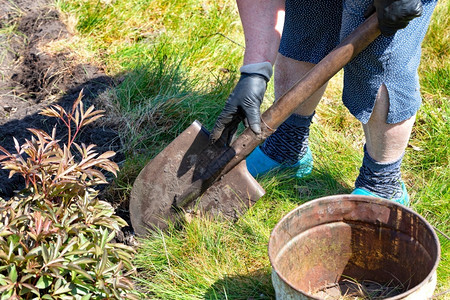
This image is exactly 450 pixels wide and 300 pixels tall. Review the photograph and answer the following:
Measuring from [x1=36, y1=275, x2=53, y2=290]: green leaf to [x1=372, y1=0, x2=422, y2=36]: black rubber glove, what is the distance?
1.54 metres

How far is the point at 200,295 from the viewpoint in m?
2.38

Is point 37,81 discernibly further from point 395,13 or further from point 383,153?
point 395,13

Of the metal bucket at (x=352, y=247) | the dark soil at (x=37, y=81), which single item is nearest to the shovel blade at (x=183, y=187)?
the dark soil at (x=37, y=81)

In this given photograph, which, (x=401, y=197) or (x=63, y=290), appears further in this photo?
(x=401, y=197)

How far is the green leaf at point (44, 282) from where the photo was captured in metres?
1.89

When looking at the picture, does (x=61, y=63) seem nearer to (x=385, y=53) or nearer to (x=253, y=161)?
(x=253, y=161)

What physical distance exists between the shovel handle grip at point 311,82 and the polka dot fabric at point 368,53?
0.07 meters

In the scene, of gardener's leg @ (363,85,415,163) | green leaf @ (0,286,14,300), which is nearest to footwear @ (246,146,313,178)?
gardener's leg @ (363,85,415,163)

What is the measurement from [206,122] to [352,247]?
1.28 m

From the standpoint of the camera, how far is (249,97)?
7.97 feet

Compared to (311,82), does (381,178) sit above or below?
below

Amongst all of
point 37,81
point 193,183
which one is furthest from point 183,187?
point 37,81

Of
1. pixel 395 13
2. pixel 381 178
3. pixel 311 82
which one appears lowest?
pixel 381 178

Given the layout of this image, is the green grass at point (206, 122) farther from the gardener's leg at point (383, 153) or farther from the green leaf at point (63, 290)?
the green leaf at point (63, 290)
